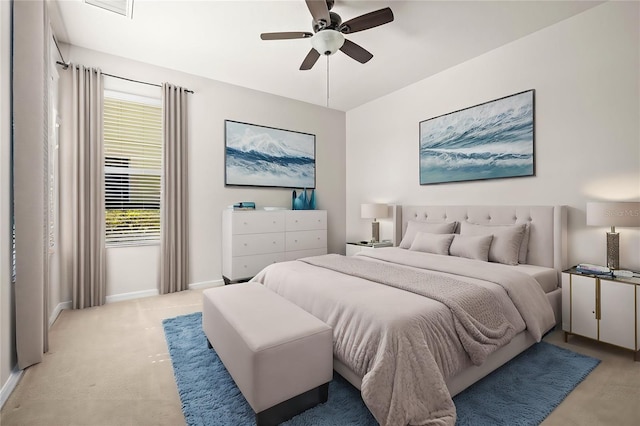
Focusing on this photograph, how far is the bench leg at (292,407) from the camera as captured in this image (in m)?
1.51

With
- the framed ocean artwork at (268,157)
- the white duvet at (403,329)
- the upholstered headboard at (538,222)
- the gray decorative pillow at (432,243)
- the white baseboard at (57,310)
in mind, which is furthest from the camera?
the framed ocean artwork at (268,157)

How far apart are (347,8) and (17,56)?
97.2 inches

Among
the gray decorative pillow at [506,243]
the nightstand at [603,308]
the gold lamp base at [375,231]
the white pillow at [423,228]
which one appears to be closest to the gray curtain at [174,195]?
the gold lamp base at [375,231]

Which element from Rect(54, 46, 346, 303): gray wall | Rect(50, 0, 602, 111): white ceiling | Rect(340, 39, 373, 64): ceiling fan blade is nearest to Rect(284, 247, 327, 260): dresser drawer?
Rect(54, 46, 346, 303): gray wall

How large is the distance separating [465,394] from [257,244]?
3046mm

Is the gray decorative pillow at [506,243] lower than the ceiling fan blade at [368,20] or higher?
lower

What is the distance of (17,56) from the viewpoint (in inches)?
79.4

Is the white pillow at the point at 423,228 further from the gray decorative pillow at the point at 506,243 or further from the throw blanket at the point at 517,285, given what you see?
the throw blanket at the point at 517,285

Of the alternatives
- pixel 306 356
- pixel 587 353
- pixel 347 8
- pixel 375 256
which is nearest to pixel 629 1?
pixel 347 8

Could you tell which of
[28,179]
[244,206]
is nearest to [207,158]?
[244,206]

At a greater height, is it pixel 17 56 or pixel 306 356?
pixel 17 56

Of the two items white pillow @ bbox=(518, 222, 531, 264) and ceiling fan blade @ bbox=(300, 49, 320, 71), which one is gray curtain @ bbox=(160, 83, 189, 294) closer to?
ceiling fan blade @ bbox=(300, 49, 320, 71)

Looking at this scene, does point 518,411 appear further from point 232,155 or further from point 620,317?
point 232,155

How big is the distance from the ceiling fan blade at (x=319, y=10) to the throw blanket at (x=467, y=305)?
207cm
